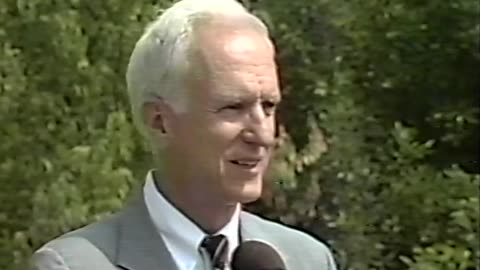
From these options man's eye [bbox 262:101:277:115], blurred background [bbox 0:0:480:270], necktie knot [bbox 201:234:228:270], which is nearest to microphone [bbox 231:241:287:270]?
necktie knot [bbox 201:234:228:270]

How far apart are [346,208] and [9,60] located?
1.95 ft

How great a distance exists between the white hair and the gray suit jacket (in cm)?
13

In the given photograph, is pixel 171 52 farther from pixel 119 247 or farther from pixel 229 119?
pixel 119 247

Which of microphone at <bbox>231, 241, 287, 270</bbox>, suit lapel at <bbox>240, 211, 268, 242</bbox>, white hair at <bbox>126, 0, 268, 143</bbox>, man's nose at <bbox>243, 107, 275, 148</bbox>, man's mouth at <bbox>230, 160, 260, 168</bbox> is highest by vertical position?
white hair at <bbox>126, 0, 268, 143</bbox>

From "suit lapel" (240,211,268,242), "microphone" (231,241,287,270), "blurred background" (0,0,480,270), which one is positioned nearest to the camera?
"microphone" (231,241,287,270)

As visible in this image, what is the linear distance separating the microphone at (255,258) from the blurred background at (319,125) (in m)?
0.52

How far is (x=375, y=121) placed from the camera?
1.69 m

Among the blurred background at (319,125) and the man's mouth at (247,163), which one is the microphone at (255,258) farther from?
the blurred background at (319,125)

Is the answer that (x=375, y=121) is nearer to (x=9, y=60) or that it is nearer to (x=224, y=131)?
(x=9, y=60)

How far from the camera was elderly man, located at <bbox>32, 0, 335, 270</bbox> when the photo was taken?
3.27 feet

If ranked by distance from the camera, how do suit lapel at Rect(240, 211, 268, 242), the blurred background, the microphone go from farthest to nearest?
the blurred background → suit lapel at Rect(240, 211, 268, 242) → the microphone

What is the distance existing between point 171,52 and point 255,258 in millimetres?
217

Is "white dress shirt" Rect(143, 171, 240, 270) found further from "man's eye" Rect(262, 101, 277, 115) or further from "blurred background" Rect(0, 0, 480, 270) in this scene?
"blurred background" Rect(0, 0, 480, 270)

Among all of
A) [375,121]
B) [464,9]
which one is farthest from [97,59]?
[464,9]
